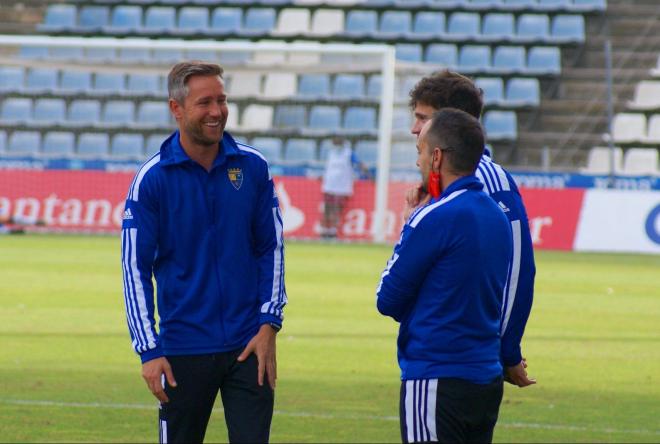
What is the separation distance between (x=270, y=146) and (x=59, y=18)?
8159mm

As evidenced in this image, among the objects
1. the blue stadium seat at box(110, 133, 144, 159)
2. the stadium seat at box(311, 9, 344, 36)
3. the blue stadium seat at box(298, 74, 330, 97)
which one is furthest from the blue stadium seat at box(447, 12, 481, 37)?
the blue stadium seat at box(110, 133, 144, 159)

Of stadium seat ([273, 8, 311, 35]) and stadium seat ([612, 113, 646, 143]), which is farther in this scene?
stadium seat ([273, 8, 311, 35])

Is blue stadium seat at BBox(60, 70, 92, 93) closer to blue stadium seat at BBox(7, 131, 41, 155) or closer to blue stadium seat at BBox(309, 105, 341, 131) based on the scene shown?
blue stadium seat at BBox(7, 131, 41, 155)

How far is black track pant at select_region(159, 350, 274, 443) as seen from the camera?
509cm

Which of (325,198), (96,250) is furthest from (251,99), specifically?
(96,250)

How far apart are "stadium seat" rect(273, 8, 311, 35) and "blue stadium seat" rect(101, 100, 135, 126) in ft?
15.2

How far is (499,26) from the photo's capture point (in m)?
33.6

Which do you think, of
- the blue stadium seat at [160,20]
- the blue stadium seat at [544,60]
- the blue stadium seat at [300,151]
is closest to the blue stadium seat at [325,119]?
the blue stadium seat at [300,151]

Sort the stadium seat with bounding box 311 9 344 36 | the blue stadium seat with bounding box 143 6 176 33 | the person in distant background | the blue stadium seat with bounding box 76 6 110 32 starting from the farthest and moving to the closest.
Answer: the blue stadium seat with bounding box 76 6 110 32 < the blue stadium seat with bounding box 143 6 176 33 < the stadium seat with bounding box 311 9 344 36 < the person in distant background

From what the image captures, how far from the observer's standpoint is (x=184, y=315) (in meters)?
5.11

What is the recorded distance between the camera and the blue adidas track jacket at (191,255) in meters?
5.06

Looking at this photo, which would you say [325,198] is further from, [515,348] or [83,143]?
[515,348]

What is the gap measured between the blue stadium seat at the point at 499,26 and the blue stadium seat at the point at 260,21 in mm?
5503

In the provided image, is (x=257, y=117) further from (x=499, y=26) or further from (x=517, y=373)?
(x=517, y=373)
